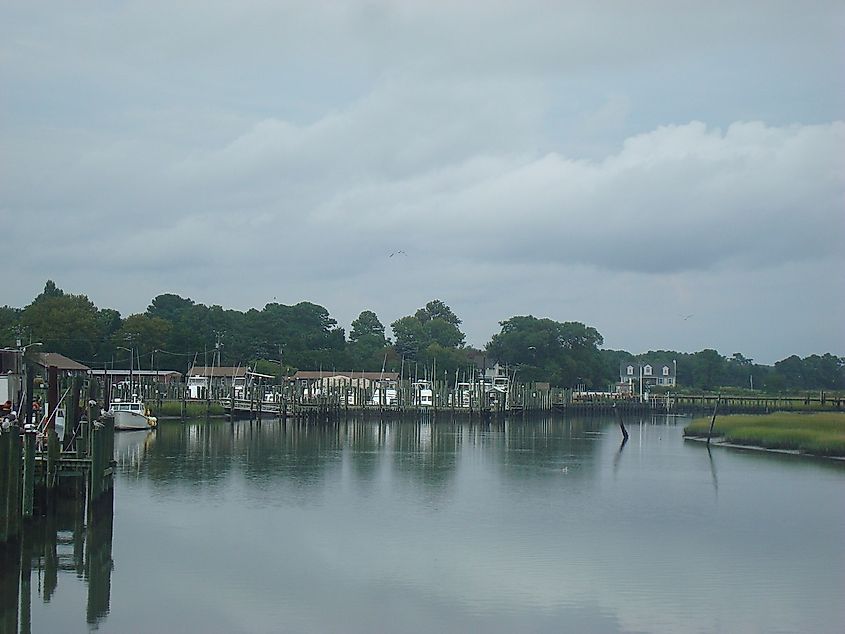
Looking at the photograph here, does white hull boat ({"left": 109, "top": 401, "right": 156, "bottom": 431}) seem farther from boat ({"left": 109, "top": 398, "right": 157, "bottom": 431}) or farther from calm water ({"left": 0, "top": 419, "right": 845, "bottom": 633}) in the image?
calm water ({"left": 0, "top": 419, "right": 845, "bottom": 633})

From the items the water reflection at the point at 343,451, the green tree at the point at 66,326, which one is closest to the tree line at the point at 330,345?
the green tree at the point at 66,326

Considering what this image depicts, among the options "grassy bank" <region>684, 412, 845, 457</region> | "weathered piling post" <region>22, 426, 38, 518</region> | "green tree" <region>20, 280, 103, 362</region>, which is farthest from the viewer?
"green tree" <region>20, 280, 103, 362</region>

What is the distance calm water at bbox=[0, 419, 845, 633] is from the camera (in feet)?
69.1

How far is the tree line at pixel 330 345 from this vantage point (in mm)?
106625

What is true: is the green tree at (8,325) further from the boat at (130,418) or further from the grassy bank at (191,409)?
the boat at (130,418)

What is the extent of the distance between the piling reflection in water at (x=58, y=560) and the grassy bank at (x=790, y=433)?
3530cm

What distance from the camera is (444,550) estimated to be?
2725 centimetres

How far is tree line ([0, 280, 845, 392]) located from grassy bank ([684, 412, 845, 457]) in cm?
4638

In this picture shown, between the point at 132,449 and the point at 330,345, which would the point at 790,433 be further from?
A: the point at 330,345

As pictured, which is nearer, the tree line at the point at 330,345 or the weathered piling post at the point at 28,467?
the weathered piling post at the point at 28,467

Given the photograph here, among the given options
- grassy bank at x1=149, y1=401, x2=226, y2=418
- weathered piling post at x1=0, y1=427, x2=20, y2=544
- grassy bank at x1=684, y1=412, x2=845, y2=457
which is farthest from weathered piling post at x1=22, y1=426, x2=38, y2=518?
grassy bank at x1=149, y1=401, x2=226, y2=418

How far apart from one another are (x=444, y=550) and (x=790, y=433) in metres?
34.5

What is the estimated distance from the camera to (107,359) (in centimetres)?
10850

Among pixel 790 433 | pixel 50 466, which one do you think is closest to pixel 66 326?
pixel 790 433
